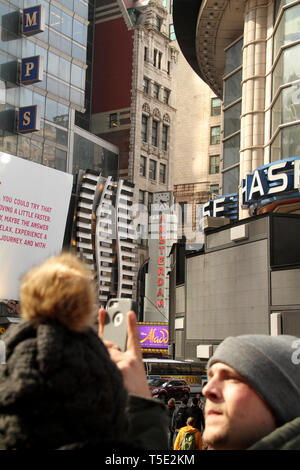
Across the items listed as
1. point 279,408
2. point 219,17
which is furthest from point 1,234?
point 279,408

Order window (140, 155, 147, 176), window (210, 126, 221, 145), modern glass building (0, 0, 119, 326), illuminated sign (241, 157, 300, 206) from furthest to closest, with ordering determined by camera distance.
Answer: window (210, 126, 221, 145) < window (140, 155, 147, 176) < modern glass building (0, 0, 119, 326) < illuminated sign (241, 157, 300, 206)

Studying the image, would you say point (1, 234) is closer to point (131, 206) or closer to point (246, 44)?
point (131, 206)

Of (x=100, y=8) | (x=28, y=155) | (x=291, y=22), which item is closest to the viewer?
(x=291, y=22)

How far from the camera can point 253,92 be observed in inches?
1168

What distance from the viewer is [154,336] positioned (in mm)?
58156

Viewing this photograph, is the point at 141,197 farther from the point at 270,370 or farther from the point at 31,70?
the point at 270,370

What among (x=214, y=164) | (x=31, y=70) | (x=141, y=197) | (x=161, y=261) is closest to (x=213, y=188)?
(x=214, y=164)

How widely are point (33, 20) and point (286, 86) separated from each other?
102 ft

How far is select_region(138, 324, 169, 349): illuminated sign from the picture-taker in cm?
5762

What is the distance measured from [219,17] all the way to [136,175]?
35650mm

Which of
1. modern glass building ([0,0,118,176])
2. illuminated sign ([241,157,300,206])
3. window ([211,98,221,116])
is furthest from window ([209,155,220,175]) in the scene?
illuminated sign ([241,157,300,206])

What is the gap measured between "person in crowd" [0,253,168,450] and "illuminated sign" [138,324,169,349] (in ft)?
183

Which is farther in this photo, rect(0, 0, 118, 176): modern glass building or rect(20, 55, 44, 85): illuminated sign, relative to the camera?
rect(0, 0, 118, 176): modern glass building

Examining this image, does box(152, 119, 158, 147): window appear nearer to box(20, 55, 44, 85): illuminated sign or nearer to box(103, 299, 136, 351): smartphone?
box(20, 55, 44, 85): illuminated sign
